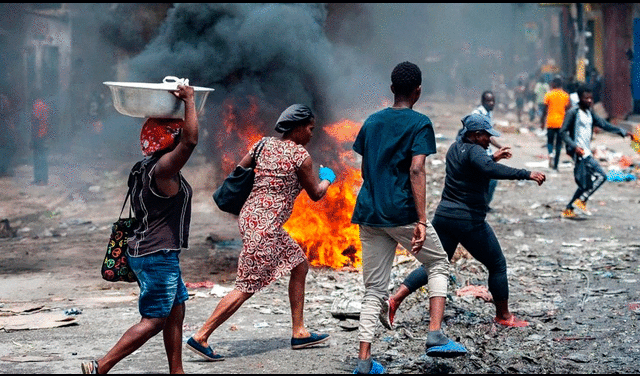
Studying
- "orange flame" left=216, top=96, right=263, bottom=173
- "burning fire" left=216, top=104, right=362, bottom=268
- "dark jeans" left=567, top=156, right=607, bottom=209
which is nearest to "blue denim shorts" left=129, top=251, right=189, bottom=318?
"burning fire" left=216, top=104, right=362, bottom=268

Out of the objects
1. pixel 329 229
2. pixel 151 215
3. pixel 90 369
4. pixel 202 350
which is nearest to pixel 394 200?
pixel 151 215

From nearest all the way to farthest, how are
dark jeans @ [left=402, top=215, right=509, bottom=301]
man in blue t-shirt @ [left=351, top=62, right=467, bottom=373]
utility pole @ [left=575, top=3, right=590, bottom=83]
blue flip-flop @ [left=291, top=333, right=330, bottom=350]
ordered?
man in blue t-shirt @ [left=351, top=62, right=467, bottom=373], blue flip-flop @ [left=291, top=333, right=330, bottom=350], dark jeans @ [left=402, top=215, right=509, bottom=301], utility pole @ [left=575, top=3, right=590, bottom=83]

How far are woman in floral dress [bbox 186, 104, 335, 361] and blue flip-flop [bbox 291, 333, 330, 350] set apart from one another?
1.58 feet

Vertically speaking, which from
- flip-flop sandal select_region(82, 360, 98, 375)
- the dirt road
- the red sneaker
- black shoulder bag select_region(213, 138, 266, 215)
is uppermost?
black shoulder bag select_region(213, 138, 266, 215)

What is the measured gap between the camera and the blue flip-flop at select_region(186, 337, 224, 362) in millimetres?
4863

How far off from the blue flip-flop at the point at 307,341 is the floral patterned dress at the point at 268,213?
1.59 ft

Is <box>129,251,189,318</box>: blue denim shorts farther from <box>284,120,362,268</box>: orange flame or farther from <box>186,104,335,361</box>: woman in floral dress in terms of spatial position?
<box>284,120,362,268</box>: orange flame

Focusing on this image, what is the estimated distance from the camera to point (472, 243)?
212 inches

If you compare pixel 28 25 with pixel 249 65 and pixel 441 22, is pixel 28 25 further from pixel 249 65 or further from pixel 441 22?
pixel 441 22

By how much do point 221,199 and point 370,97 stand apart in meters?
18.4

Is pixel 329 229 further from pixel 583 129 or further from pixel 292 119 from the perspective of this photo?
pixel 583 129

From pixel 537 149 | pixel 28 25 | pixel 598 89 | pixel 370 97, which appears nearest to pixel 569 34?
pixel 598 89

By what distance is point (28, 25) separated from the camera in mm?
19656

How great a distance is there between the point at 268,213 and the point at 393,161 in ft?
2.93
